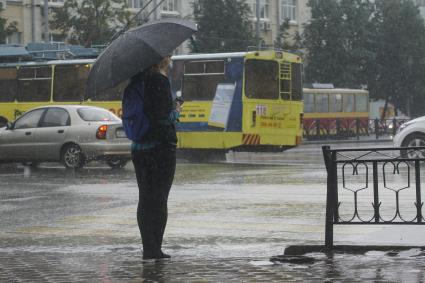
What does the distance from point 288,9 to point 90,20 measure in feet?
104

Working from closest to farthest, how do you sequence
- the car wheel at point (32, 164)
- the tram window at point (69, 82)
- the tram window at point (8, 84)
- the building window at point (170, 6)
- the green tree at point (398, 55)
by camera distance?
the car wheel at point (32, 164) → the tram window at point (69, 82) → the tram window at point (8, 84) → the building window at point (170, 6) → the green tree at point (398, 55)

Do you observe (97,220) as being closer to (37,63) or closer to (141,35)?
(141,35)

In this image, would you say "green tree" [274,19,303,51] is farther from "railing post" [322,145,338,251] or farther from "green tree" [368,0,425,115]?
"railing post" [322,145,338,251]

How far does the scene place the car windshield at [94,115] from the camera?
911 inches

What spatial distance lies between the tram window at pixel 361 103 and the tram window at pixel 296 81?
29.6m

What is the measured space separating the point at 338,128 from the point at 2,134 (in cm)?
3278

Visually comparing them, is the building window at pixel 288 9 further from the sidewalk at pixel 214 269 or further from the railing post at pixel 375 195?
the sidewalk at pixel 214 269

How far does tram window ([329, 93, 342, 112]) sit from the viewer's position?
56.2 m

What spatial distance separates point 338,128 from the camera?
179ft

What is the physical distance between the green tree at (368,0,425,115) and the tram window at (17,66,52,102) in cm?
3779

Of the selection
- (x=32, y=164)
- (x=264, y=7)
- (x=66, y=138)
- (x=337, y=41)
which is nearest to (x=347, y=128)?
(x=337, y=41)

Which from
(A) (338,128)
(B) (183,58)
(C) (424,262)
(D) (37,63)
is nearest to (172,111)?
(C) (424,262)

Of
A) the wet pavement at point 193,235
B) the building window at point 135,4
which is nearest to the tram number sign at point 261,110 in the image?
the wet pavement at point 193,235

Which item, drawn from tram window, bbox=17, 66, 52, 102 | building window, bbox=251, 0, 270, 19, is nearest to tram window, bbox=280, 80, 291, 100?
tram window, bbox=17, 66, 52, 102
